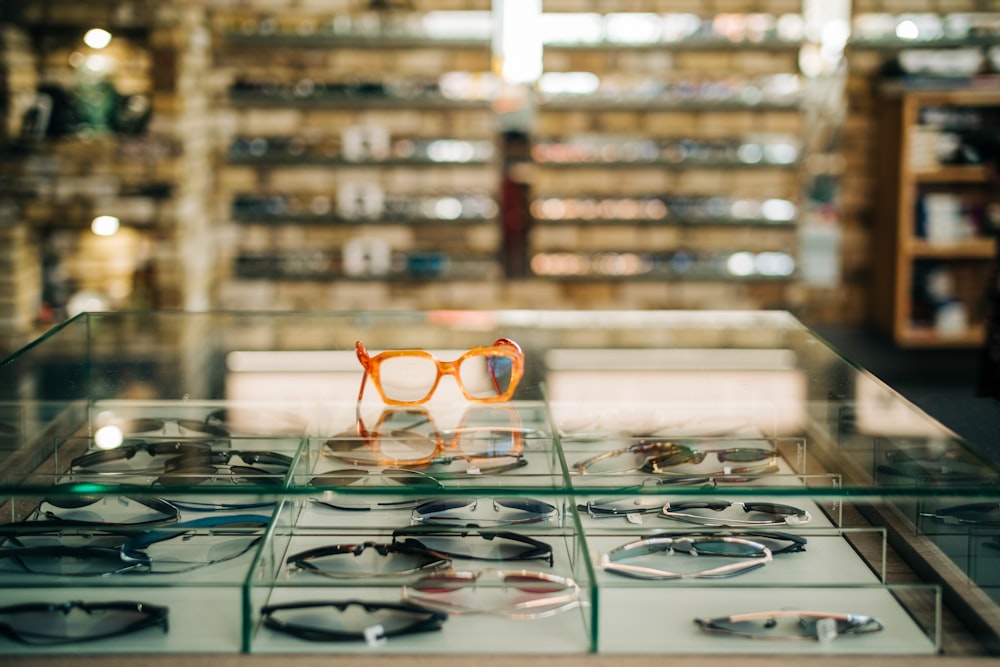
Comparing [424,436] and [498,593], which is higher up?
[424,436]

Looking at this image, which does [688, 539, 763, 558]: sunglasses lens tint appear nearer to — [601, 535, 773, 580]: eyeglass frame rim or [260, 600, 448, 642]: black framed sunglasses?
[601, 535, 773, 580]: eyeglass frame rim

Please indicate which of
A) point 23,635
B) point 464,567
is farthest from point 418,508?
point 23,635

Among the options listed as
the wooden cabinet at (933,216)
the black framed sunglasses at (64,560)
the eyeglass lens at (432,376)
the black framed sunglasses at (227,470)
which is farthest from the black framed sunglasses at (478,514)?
the wooden cabinet at (933,216)

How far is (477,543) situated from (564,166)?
5.43 m

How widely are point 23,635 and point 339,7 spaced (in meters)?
5.78

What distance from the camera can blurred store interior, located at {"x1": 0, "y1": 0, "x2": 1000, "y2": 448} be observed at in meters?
6.91

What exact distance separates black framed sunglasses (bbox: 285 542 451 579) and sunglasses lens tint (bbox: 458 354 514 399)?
51cm

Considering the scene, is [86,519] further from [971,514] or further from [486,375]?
[971,514]

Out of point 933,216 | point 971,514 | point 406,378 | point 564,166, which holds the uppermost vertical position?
point 564,166

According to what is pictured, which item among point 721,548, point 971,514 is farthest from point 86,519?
point 971,514

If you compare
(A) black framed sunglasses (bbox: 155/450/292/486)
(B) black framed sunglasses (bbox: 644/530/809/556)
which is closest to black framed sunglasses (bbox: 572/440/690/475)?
(B) black framed sunglasses (bbox: 644/530/809/556)

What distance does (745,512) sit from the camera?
6.59 ft

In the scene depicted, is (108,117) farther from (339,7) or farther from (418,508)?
(418,508)

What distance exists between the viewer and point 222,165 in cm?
713
